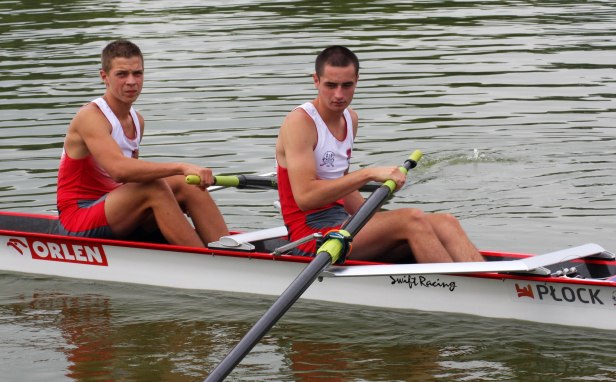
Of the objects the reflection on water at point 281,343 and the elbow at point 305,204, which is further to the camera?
the elbow at point 305,204

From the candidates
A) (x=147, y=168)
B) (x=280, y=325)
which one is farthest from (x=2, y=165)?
(x=280, y=325)

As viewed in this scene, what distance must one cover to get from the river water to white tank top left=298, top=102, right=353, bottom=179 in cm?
105

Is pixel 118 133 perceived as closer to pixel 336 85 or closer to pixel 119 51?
pixel 119 51

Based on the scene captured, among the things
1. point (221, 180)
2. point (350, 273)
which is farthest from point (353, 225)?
point (221, 180)

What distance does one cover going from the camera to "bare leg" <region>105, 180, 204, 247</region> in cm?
961

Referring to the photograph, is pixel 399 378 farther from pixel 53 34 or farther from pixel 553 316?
pixel 53 34

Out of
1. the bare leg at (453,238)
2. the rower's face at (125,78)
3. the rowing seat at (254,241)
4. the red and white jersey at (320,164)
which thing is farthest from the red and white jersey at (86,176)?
the bare leg at (453,238)

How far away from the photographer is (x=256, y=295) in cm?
962

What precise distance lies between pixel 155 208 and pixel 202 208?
47 cm

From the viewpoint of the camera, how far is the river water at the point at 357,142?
331 inches

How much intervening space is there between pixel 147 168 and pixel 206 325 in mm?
1301

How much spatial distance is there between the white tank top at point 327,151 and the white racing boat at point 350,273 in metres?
0.70

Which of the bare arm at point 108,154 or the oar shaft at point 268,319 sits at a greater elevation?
the bare arm at point 108,154

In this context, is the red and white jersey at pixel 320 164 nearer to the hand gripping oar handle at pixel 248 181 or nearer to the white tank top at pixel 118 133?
the hand gripping oar handle at pixel 248 181
